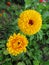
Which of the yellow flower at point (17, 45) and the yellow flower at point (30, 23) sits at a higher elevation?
the yellow flower at point (30, 23)

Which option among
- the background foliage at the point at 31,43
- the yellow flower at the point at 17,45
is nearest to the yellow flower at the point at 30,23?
the yellow flower at the point at 17,45

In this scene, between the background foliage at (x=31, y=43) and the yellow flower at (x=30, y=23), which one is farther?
the background foliage at (x=31, y=43)

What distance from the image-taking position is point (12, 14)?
2547 millimetres

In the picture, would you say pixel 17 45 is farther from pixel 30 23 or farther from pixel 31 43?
pixel 31 43

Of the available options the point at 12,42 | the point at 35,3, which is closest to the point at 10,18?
the point at 35,3

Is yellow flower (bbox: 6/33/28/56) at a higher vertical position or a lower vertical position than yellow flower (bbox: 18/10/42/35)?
lower

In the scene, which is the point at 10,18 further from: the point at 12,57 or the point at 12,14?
the point at 12,57

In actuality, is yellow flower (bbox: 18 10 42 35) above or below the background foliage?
above

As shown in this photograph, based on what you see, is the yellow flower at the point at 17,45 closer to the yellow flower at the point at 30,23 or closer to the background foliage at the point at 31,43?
the yellow flower at the point at 30,23

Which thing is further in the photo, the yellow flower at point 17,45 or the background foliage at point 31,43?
the background foliage at point 31,43

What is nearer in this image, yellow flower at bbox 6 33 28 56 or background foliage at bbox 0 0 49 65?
yellow flower at bbox 6 33 28 56

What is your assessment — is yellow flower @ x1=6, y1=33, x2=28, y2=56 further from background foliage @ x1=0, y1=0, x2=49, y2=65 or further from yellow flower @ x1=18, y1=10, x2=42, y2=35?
background foliage @ x1=0, y1=0, x2=49, y2=65

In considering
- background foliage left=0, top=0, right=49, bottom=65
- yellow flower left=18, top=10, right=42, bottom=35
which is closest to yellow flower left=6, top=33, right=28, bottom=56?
yellow flower left=18, top=10, right=42, bottom=35

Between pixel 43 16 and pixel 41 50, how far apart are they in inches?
11.6
